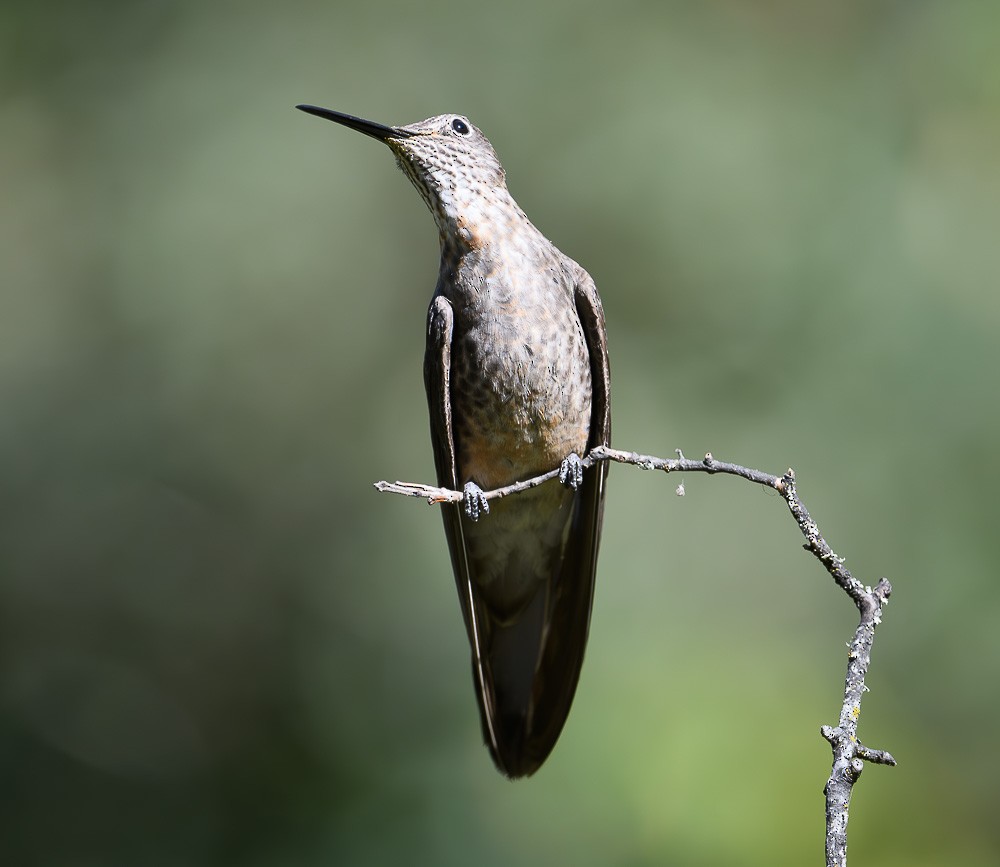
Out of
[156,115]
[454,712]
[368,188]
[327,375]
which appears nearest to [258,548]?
[327,375]

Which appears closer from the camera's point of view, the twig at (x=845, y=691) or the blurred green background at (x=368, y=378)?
the twig at (x=845, y=691)

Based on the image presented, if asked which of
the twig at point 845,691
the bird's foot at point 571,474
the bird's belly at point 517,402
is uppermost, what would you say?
the bird's belly at point 517,402

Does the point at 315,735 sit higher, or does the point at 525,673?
the point at 315,735

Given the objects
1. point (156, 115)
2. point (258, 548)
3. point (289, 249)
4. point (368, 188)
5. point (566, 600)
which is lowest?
point (566, 600)

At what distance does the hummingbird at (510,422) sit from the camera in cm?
382

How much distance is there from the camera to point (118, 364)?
8.09 m

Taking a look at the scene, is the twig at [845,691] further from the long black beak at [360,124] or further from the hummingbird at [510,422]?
the long black beak at [360,124]

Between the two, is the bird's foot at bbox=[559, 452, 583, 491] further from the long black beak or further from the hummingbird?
the long black beak

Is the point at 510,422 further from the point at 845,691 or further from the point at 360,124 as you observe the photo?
the point at 845,691

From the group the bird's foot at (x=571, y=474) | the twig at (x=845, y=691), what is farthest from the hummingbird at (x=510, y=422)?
the twig at (x=845, y=691)

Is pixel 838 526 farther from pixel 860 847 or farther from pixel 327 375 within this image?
pixel 327 375

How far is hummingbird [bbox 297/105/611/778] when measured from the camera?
3822 mm

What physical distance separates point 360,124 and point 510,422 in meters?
1.14

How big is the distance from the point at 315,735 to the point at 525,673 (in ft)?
10.5
